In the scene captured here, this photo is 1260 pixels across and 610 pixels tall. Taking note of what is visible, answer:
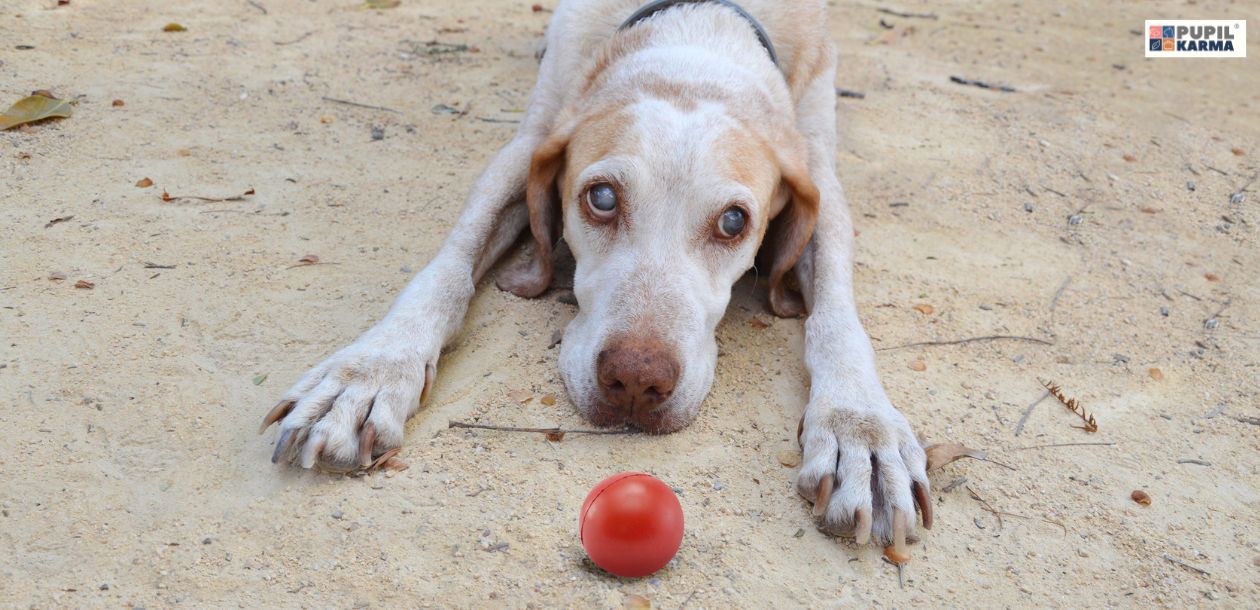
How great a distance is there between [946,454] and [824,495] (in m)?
0.48

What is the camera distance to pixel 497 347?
3.13 metres

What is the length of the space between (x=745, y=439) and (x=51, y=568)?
1754mm

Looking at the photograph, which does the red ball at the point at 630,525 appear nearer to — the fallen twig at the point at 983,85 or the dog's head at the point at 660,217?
the dog's head at the point at 660,217

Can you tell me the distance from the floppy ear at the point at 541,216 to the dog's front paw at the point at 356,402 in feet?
2.04

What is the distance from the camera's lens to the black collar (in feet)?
12.7

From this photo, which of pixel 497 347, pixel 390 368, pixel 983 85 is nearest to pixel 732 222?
pixel 497 347

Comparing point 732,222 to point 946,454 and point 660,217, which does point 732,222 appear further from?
point 946,454

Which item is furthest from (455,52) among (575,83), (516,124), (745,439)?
(745,439)

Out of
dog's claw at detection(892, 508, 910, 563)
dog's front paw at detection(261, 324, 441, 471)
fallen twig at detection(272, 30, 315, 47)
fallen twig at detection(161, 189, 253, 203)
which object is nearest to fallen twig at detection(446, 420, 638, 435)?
dog's front paw at detection(261, 324, 441, 471)

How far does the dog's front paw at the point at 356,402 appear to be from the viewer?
8.20ft

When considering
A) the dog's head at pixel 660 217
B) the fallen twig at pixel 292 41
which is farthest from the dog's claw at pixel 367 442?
the fallen twig at pixel 292 41

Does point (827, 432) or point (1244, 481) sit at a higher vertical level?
point (827, 432)

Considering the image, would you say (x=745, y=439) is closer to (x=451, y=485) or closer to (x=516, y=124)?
(x=451, y=485)

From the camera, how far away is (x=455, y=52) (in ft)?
19.5
